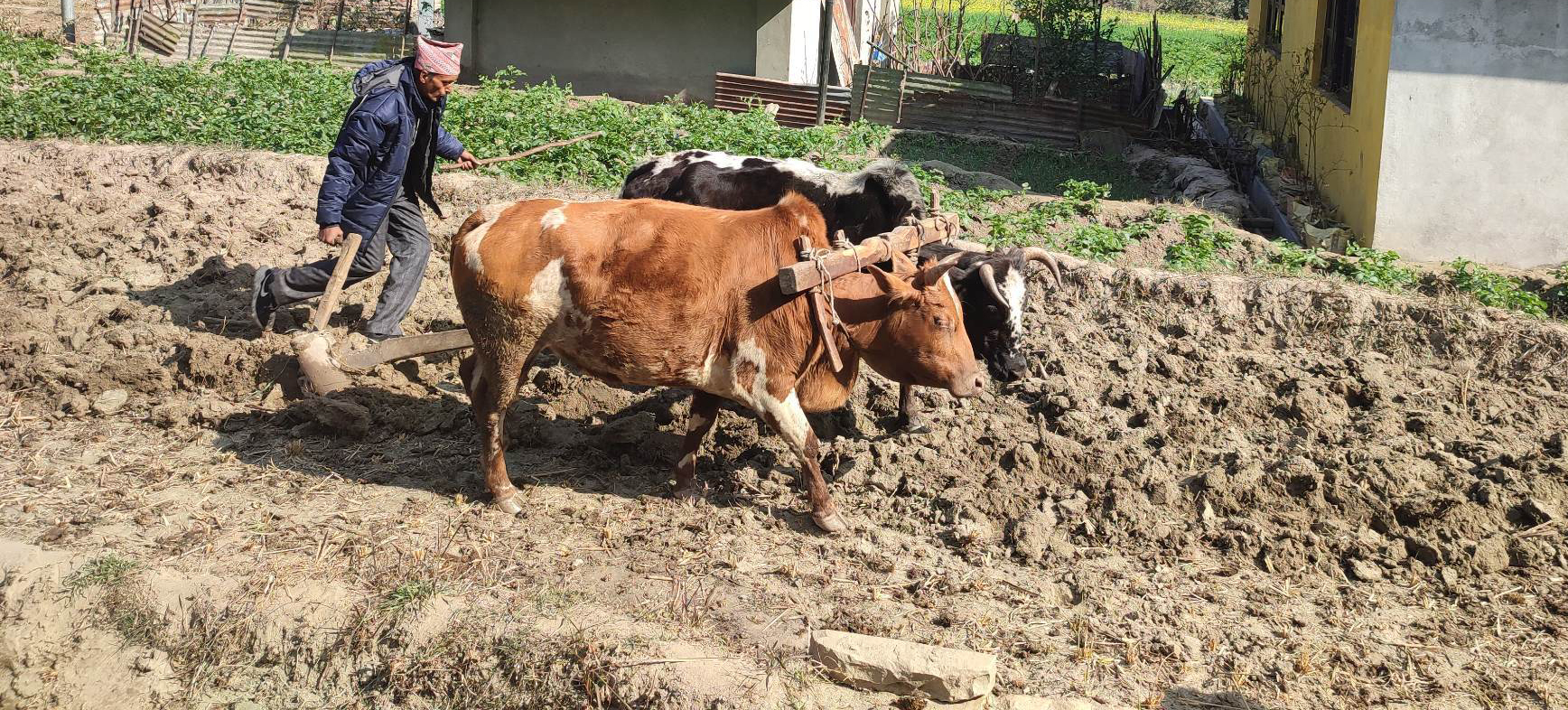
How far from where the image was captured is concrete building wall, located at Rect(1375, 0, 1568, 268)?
9.91 meters

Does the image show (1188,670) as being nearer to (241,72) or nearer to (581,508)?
(581,508)

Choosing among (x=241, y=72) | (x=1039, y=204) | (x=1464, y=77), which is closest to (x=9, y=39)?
(x=241, y=72)

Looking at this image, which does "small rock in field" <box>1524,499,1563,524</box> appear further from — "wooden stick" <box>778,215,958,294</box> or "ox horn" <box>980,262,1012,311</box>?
"wooden stick" <box>778,215,958,294</box>

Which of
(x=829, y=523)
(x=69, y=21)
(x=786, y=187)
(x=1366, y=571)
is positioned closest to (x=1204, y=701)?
(x=1366, y=571)

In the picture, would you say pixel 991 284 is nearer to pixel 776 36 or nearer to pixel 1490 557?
pixel 1490 557

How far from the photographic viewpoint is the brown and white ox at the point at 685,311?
18.5 ft

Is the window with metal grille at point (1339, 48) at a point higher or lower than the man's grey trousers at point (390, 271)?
higher

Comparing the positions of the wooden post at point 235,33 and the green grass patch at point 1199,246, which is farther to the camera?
the wooden post at point 235,33

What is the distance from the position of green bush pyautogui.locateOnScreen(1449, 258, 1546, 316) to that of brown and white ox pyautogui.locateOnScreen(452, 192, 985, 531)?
4.81 m

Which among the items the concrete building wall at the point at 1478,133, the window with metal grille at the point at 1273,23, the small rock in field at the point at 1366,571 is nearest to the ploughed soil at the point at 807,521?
the small rock in field at the point at 1366,571

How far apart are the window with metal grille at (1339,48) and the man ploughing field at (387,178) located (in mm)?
9066

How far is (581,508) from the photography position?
6023mm

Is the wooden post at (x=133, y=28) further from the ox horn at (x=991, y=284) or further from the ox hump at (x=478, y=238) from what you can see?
the ox horn at (x=991, y=284)

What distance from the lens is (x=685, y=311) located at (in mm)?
5664
